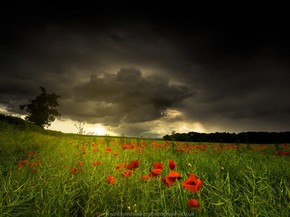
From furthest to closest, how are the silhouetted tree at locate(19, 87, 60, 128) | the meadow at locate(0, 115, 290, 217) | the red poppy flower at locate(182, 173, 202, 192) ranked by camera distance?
the silhouetted tree at locate(19, 87, 60, 128), the meadow at locate(0, 115, 290, 217), the red poppy flower at locate(182, 173, 202, 192)

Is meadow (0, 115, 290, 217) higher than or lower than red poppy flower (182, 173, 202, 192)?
lower

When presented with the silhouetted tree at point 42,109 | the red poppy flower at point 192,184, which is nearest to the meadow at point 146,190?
the red poppy flower at point 192,184

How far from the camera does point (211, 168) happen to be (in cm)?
534

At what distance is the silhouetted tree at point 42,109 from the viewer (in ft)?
134

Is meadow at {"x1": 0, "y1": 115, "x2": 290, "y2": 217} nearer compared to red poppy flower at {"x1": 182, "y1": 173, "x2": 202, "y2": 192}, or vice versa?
red poppy flower at {"x1": 182, "y1": 173, "x2": 202, "y2": 192}

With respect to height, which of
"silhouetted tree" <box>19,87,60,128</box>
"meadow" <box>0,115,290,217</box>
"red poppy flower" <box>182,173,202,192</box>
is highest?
"silhouetted tree" <box>19,87,60,128</box>

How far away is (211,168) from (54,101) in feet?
138

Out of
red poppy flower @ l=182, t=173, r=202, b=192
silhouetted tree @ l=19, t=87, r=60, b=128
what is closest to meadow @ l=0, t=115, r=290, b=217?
red poppy flower @ l=182, t=173, r=202, b=192

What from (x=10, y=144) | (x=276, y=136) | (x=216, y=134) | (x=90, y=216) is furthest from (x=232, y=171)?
(x=276, y=136)

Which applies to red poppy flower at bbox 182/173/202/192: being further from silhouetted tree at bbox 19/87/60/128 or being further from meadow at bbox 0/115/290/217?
silhouetted tree at bbox 19/87/60/128

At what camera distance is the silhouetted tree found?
4091 centimetres

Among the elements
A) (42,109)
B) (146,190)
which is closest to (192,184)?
(146,190)

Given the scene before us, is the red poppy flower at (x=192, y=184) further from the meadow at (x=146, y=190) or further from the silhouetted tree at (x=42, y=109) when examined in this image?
the silhouetted tree at (x=42, y=109)

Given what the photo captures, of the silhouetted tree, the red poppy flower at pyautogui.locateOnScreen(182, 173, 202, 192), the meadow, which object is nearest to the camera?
the red poppy flower at pyautogui.locateOnScreen(182, 173, 202, 192)
